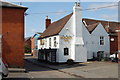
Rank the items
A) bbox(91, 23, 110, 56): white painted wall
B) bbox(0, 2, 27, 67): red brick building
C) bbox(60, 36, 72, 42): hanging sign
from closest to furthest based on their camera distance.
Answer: bbox(0, 2, 27, 67): red brick building
bbox(60, 36, 72, 42): hanging sign
bbox(91, 23, 110, 56): white painted wall

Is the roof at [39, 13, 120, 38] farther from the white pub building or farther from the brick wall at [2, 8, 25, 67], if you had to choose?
the brick wall at [2, 8, 25, 67]

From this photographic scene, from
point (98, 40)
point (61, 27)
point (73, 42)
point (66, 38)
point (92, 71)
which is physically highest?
point (61, 27)

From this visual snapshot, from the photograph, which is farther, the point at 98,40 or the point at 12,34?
the point at 98,40

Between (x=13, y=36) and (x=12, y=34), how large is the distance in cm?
21

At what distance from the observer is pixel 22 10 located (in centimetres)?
1995

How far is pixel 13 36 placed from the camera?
19.6 m

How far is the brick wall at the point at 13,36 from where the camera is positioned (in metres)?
19.3

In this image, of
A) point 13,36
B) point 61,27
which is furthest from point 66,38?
point 13,36

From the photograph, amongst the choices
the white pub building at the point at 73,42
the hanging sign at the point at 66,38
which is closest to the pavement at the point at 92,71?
the white pub building at the point at 73,42

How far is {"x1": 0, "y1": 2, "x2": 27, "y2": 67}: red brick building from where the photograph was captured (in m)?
19.3

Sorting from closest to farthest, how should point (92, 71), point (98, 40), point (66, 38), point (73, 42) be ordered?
point (92, 71)
point (66, 38)
point (73, 42)
point (98, 40)

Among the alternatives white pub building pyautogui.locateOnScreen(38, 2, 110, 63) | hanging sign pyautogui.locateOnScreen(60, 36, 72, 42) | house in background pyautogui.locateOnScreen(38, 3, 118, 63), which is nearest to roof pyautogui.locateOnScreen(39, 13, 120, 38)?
house in background pyautogui.locateOnScreen(38, 3, 118, 63)

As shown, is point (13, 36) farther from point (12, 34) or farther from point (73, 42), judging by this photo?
point (73, 42)

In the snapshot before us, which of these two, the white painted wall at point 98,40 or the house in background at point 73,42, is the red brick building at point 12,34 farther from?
the white painted wall at point 98,40
